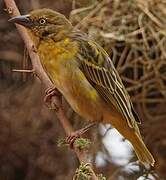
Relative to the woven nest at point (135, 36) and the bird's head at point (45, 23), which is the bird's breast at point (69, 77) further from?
the woven nest at point (135, 36)

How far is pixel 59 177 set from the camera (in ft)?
6.48

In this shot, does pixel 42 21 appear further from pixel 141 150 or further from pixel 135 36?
pixel 135 36

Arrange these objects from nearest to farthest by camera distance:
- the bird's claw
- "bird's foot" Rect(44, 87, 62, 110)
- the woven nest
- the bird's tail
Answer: the bird's claw < "bird's foot" Rect(44, 87, 62, 110) < the bird's tail < the woven nest

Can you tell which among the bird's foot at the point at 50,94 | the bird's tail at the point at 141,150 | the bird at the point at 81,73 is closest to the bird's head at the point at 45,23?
the bird at the point at 81,73

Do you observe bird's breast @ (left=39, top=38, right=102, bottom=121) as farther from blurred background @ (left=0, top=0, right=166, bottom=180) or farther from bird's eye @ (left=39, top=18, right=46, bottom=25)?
blurred background @ (left=0, top=0, right=166, bottom=180)

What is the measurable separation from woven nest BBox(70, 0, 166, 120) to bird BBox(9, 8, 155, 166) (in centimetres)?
58

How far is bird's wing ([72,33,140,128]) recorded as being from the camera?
124 centimetres

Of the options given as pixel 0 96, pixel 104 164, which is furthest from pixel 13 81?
pixel 104 164

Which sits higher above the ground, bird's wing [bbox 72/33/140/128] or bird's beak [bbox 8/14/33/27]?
bird's beak [bbox 8/14/33/27]

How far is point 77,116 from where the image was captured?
193 centimetres

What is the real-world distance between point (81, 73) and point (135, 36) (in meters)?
0.68

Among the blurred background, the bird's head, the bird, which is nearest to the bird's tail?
the bird

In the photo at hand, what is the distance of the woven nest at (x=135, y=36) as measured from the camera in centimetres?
185

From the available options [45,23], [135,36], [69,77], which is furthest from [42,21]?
[135,36]
